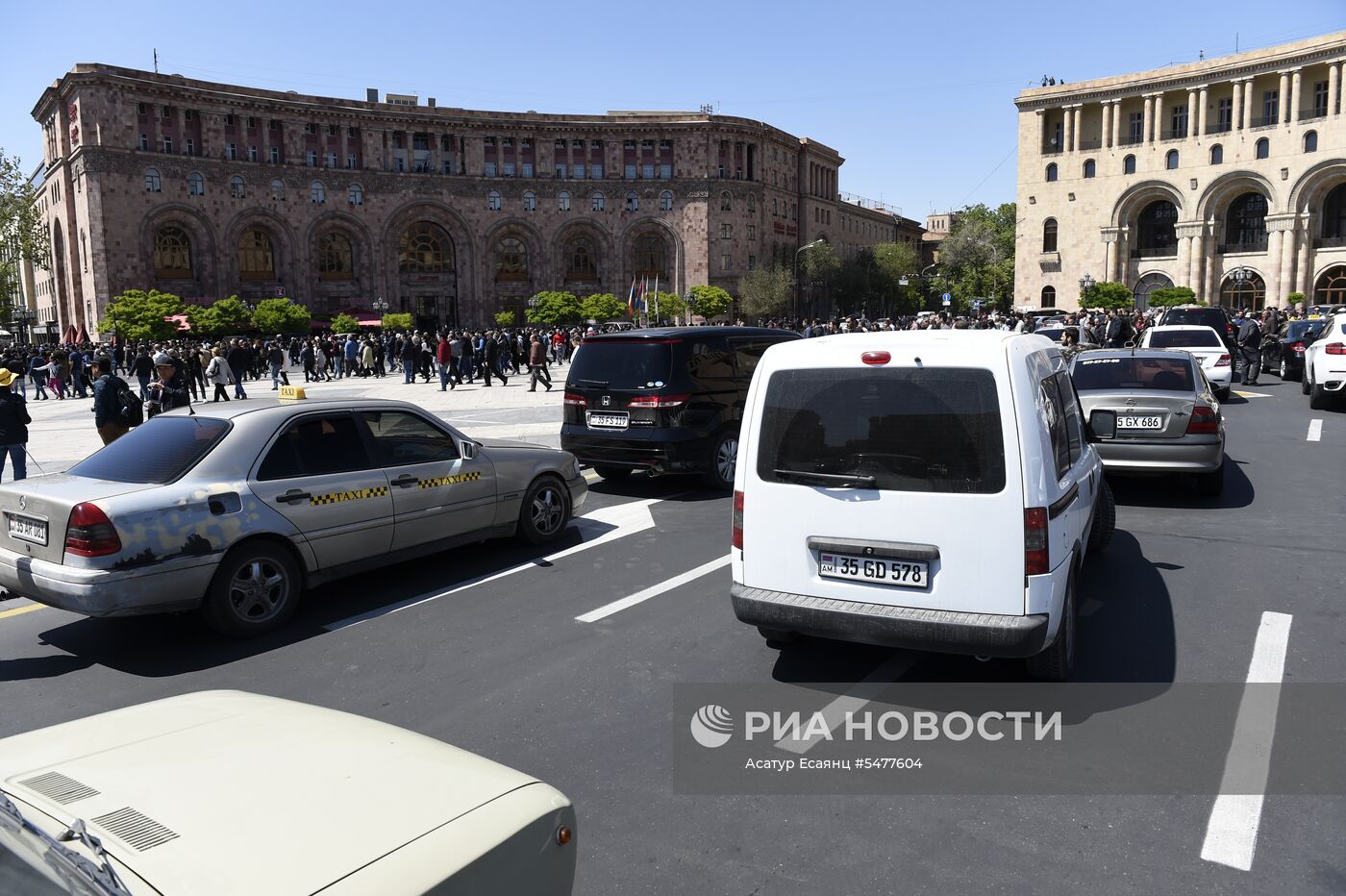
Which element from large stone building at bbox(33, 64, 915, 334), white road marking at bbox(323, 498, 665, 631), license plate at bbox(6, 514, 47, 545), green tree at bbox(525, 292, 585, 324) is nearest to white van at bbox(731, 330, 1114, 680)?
white road marking at bbox(323, 498, 665, 631)

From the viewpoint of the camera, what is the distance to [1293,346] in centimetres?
2342

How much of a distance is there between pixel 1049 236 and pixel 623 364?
2797 inches

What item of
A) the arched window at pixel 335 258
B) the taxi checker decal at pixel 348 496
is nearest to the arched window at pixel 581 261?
the arched window at pixel 335 258

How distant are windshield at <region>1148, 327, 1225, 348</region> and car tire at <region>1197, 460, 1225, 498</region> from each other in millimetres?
10189

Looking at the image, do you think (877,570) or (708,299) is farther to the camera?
(708,299)

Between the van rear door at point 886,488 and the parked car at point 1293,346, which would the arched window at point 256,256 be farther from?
the van rear door at point 886,488

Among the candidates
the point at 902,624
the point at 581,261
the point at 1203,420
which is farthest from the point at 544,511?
the point at 581,261

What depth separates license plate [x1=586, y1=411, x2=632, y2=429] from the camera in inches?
403

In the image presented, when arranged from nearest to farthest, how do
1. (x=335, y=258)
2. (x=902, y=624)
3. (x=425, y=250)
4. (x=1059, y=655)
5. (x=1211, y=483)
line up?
(x=902, y=624), (x=1059, y=655), (x=1211, y=483), (x=335, y=258), (x=425, y=250)

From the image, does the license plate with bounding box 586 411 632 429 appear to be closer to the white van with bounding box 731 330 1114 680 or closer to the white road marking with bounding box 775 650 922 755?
the white van with bounding box 731 330 1114 680

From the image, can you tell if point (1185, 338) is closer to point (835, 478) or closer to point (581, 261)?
point (835, 478)

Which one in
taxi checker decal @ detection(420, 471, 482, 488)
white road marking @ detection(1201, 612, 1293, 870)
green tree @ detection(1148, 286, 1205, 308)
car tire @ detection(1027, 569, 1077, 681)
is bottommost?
white road marking @ detection(1201, 612, 1293, 870)

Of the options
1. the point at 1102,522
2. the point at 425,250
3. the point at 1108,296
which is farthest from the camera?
the point at 425,250

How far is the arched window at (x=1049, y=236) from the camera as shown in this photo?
72500 mm
